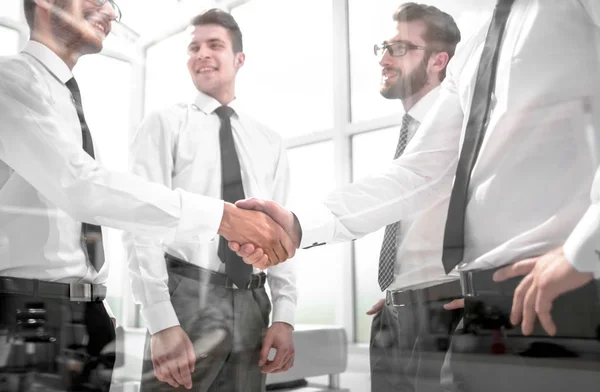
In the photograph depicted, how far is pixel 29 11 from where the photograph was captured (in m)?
1.31

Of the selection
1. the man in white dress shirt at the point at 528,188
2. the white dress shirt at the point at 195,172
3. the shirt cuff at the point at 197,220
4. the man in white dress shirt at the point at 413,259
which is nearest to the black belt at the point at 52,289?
the white dress shirt at the point at 195,172

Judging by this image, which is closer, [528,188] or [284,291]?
[528,188]

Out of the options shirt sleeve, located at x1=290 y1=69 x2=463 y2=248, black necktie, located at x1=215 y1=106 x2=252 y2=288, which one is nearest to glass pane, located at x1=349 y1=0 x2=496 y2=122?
shirt sleeve, located at x1=290 y1=69 x2=463 y2=248

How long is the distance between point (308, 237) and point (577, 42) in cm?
74

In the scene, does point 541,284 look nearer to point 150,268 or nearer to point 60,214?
point 150,268

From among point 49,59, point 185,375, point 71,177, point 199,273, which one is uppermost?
point 49,59

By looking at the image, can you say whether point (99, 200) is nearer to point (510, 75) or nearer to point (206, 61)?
point (206, 61)

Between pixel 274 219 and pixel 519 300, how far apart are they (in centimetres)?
62

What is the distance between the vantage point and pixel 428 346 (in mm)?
1240

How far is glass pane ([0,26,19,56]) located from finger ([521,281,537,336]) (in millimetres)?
1301

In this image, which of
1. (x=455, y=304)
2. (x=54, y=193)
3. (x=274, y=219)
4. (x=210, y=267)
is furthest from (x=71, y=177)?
(x=455, y=304)

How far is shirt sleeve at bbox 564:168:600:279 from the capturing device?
103 centimetres

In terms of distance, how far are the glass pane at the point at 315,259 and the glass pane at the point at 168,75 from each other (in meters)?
0.38

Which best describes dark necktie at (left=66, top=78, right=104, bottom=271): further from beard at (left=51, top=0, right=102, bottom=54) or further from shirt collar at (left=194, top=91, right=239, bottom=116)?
shirt collar at (left=194, top=91, right=239, bottom=116)
